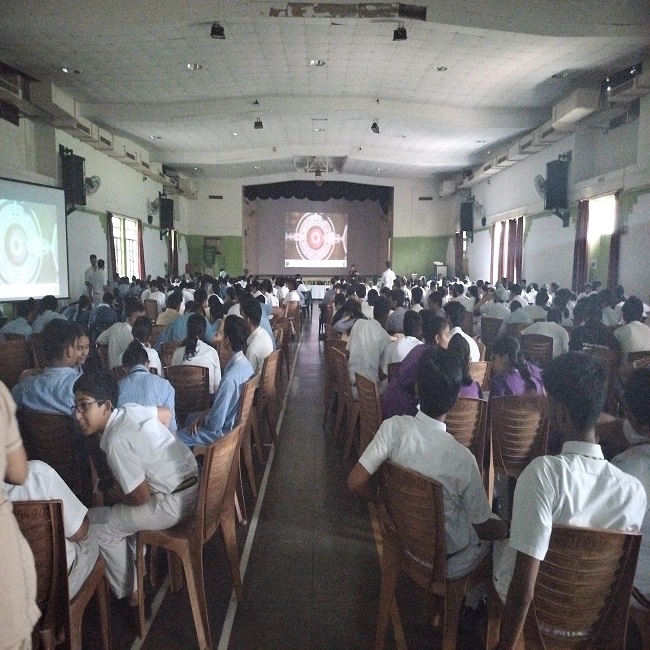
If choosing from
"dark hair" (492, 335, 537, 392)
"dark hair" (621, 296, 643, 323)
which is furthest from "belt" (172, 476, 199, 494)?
"dark hair" (621, 296, 643, 323)

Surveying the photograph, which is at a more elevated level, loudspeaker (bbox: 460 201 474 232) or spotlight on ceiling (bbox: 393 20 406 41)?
spotlight on ceiling (bbox: 393 20 406 41)

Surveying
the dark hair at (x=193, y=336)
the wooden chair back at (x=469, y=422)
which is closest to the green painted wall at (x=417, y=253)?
the dark hair at (x=193, y=336)

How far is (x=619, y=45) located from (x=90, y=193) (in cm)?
943

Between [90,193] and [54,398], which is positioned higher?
[90,193]

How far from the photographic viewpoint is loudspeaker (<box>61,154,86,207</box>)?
980 cm

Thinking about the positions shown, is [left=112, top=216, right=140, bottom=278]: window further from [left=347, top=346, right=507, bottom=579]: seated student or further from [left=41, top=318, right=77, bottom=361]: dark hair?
[left=347, top=346, right=507, bottom=579]: seated student

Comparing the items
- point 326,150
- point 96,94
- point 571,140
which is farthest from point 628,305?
point 326,150

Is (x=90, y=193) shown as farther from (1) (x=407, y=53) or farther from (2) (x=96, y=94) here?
(1) (x=407, y=53)

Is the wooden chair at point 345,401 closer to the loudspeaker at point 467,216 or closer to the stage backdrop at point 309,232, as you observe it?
the loudspeaker at point 467,216

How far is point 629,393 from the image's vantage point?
189 cm

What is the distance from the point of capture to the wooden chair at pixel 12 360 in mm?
4695

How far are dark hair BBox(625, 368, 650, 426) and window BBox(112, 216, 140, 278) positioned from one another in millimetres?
12143

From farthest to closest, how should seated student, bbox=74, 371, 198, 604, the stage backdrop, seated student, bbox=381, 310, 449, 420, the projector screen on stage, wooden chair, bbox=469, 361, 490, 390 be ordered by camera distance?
the stage backdrop < the projector screen on stage < wooden chair, bbox=469, 361, 490, 390 < seated student, bbox=381, 310, 449, 420 < seated student, bbox=74, 371, 198, 604

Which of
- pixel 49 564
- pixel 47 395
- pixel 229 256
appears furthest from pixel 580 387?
pixel 229 256
